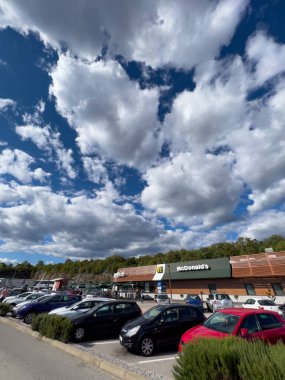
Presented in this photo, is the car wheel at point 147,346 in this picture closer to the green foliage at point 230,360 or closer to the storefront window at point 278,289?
the green foliage at point 230,360

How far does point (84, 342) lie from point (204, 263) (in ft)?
109

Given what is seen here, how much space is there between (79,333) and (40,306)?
720 cm

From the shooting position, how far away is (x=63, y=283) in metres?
54.2

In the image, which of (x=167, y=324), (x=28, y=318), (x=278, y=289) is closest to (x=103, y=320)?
(x=167, y=324)

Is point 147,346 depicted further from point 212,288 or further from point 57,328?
point 212,288

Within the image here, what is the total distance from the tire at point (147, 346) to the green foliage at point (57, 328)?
2958mm

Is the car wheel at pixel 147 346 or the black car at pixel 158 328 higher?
the black car at pixel 158 328

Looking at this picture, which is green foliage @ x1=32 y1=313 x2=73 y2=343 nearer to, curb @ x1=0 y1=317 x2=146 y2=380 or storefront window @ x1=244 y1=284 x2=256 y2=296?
curb @ x1=0 y1=317 x2=146 y2=380

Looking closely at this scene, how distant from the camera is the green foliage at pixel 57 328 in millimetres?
9692

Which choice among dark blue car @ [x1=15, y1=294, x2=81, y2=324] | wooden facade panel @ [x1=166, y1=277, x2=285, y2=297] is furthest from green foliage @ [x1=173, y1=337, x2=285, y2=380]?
wooden facade panel @ [x1=166, y1=277, x2=285, y2=297]

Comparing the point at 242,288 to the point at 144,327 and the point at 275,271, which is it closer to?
the point at 275,271

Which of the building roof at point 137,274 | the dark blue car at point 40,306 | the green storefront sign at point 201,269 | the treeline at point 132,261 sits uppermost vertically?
the treeline at point 132,261

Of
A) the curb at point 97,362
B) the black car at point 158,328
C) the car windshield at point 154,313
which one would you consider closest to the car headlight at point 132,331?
the black car at point 158,328

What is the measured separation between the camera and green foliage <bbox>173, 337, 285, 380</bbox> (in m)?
3.56
